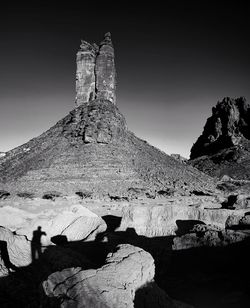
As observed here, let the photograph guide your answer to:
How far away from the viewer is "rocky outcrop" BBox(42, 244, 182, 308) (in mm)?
3134

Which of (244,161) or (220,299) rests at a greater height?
(244,161)

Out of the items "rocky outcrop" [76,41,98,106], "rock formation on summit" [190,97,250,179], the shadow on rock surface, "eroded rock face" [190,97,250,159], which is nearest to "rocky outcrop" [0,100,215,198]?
"rocky outcrop" [76,41,98,106]

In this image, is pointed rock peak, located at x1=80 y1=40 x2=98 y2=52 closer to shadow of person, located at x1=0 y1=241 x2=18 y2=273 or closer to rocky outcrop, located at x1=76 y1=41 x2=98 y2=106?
rocky outcrop, located at x1=76 y1=41 x2=98 y2=106

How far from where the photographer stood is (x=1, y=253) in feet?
17.2

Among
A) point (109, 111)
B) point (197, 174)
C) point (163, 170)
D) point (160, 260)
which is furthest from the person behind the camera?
point (109, 111)

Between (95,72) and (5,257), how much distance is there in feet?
196

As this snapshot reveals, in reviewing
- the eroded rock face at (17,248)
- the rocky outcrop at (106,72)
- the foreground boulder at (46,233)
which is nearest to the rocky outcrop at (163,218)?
the foreground boulder at (46,233)

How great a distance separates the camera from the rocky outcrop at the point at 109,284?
3134mm

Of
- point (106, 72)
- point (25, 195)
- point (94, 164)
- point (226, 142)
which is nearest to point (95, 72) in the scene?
point (106, 72)

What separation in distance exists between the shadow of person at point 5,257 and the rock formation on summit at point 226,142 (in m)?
49.6

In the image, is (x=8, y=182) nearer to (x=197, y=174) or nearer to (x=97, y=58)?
(x=197, y=174)

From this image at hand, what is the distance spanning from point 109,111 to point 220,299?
4340 cm

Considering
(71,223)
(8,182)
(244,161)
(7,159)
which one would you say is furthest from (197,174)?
(71,223)

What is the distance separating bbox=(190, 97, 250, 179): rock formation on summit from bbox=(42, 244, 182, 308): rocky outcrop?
49216mm
